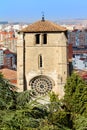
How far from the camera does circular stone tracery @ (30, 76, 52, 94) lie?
961 inches

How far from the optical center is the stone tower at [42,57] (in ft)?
78.4

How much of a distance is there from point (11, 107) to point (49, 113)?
3.61 ft

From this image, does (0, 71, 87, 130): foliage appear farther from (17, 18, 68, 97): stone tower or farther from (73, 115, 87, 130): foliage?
(17, 18, 68, 97): stone tower

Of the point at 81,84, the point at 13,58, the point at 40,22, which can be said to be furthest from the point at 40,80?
the point at 13,58

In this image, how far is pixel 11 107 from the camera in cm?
1005

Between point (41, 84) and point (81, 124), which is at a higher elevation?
point (81, 124)

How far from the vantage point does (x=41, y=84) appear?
80.6ft

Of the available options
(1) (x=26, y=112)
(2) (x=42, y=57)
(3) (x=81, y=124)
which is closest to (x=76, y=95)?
(2) (x=42, y=57)

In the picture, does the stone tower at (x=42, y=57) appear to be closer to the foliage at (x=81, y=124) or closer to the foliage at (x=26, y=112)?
the foliage at (x=26, y=112)

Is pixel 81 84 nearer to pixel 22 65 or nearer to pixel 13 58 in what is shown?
pixel 22 65

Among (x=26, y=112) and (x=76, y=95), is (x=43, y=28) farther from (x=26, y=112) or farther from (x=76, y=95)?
(x=26, y=112)

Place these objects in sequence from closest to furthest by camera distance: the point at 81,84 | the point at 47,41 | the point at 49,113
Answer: the point at 49,113 → the point at 81,84 → the point at 47,41

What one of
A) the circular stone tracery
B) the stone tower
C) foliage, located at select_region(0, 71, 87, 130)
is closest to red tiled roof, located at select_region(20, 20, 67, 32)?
the stone tower

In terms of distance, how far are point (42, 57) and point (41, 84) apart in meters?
1.32
